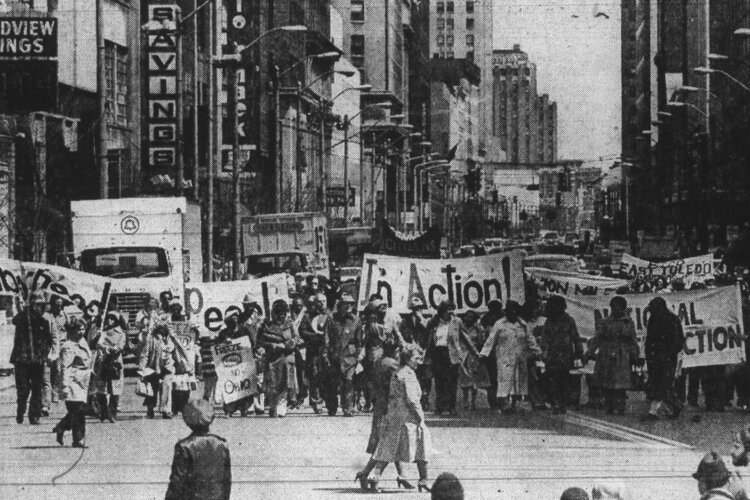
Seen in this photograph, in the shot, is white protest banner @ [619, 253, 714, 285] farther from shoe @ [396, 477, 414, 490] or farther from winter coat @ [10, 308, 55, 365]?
shoe @ [396, 477, 414, 490]

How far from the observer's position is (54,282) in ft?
68.1

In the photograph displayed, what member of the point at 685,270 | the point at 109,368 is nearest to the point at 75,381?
the point at 109,368

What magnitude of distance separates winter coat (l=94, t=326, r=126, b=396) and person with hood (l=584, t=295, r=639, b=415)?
572 cm

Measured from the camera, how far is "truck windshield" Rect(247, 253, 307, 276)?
42812mm

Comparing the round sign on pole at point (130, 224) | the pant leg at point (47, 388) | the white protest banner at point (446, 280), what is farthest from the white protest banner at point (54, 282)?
the round sign on pole at point (130, 224)

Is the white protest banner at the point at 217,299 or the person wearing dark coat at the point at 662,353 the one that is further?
the white protest banner at the point at 217,299

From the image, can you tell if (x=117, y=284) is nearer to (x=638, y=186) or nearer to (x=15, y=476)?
(x=15, y=476)

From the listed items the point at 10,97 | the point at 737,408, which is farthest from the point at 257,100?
the point at 737,408

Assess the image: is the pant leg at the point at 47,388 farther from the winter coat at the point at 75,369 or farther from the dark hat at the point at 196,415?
the dark hat at the point at 196,415

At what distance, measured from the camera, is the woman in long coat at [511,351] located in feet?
66.7

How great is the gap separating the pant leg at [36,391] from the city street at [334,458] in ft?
0.64

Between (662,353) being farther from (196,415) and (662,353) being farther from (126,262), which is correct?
(126,262)

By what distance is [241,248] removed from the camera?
43.1m

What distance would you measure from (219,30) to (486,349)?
41184 mm
